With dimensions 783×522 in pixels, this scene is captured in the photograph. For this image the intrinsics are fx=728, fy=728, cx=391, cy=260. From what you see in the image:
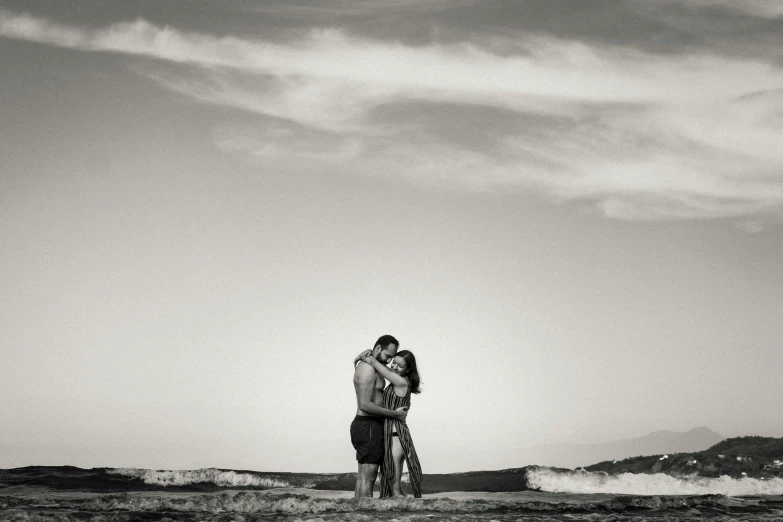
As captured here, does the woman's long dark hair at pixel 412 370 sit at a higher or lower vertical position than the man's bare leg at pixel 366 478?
higher

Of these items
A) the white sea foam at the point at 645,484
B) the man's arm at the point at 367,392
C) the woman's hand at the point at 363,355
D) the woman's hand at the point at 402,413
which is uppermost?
the woman's hand at the point at 363,355

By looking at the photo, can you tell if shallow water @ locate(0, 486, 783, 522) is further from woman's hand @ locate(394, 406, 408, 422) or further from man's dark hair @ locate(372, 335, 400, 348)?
man's dark hair @ locate(372, 335, 400, 348)

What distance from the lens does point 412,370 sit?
1111 centimetres

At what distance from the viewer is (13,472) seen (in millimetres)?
18469

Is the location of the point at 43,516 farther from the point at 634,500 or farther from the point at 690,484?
the point at 690,484

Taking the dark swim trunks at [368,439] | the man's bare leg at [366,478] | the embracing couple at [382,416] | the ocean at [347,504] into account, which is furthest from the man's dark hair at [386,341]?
the ocean at [347,504]

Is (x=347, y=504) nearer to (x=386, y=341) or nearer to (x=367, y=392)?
(x=367, y=392)

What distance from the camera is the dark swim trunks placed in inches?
428

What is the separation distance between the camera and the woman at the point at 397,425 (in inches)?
429

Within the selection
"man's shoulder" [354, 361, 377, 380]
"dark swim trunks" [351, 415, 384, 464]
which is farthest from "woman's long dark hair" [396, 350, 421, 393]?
"dark swim trunks" [351, 415, 384, 464]

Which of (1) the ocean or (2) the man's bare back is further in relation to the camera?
(2) the man's bare back

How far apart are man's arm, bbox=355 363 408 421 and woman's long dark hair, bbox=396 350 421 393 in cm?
50

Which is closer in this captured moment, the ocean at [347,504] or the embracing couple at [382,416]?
the ocean at [347,504]

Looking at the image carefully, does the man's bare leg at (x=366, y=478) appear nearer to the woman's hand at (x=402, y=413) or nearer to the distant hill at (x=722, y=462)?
the woman's hand at (x=402, y=413)
